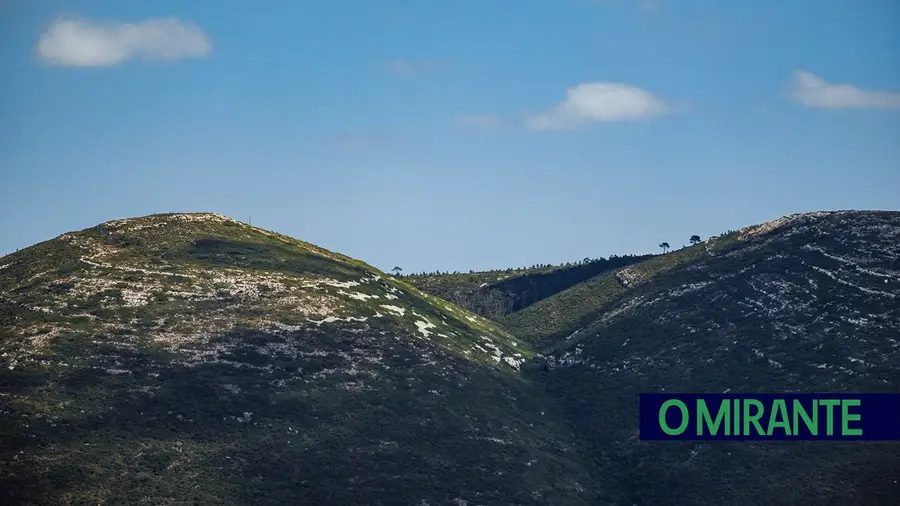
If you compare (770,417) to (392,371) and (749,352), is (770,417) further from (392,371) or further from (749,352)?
(392,371)

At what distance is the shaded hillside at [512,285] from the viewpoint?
183625mm

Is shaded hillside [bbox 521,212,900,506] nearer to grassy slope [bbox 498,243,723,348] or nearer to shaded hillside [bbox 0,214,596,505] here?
grassy slope [bbox 498,243,723,348]

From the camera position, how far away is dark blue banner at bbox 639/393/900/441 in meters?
107

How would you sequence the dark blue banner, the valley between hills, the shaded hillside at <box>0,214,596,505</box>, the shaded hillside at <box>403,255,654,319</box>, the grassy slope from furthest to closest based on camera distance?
the shaded hillside at <box>403,255,654,319</box>
the grassy slope
the dark blue banner
the valley between hills
the shaded hillside at <box>0,214,596,505</box>

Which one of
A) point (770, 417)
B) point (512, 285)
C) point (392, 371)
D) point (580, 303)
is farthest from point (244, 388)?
point (512, 285)

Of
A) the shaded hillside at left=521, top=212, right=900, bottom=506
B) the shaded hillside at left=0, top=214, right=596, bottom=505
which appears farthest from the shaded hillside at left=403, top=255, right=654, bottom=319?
the shaded hillside at left=0, top=214, right=596, bottom=505

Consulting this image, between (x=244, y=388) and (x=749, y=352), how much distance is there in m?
56.7

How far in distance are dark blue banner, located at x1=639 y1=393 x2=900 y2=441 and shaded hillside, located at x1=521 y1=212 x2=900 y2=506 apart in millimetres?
1389

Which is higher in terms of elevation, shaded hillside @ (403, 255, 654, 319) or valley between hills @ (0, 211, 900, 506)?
shaded hillside @ (403, 255, 654, 319)

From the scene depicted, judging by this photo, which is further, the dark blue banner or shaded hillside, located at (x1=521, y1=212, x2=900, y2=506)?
the dark blue banner

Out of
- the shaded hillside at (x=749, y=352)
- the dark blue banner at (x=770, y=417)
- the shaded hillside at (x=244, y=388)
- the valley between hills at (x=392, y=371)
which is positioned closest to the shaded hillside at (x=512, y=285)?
the shaded hillside at (x=749, y=352)

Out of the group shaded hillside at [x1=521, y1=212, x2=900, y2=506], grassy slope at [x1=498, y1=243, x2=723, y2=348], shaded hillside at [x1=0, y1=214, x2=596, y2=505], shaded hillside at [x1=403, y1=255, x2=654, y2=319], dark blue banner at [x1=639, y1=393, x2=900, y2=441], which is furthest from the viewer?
shaded hillside at [x1=403, y1=255, x2=654, y2=319]

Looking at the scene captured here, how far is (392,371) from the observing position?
118 metres

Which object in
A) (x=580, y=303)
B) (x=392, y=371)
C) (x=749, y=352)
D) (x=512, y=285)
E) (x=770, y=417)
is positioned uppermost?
(x=512, y=285)
